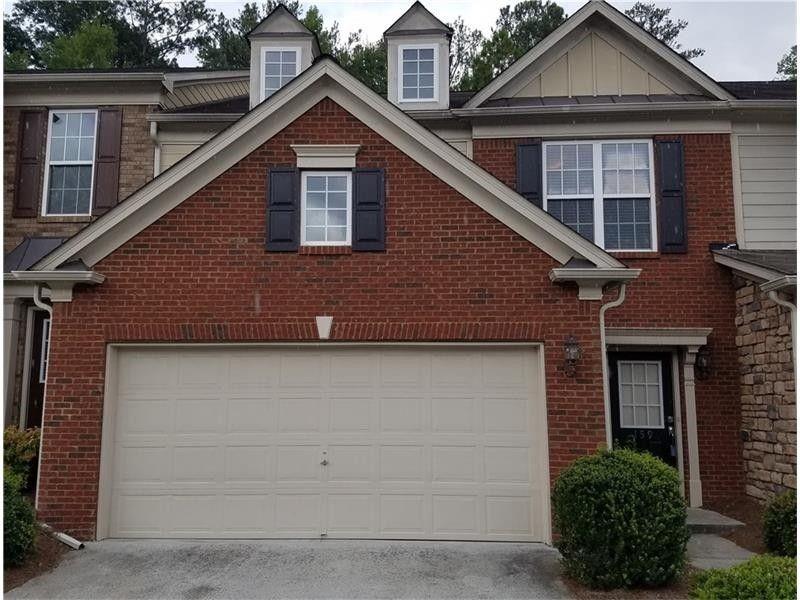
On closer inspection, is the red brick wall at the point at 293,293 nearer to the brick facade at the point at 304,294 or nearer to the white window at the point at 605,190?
the brick facade at the point at 304,294

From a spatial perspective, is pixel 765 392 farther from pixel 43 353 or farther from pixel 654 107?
pixel 43 353

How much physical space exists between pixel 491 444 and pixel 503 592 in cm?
205

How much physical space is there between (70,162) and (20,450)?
531 cm

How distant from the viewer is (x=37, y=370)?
463 inches

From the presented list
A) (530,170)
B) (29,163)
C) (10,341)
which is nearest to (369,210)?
(530,170)

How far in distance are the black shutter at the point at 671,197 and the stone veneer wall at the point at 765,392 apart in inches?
44.7

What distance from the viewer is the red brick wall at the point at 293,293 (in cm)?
823

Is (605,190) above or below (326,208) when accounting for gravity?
above

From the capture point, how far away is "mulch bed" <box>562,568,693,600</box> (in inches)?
254

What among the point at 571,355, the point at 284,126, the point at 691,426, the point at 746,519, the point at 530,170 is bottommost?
the point at 746,519

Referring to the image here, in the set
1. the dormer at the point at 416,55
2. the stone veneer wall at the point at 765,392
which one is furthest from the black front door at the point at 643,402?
the dormer at the point at 416,55

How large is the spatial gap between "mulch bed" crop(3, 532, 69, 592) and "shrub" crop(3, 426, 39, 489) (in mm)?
1737

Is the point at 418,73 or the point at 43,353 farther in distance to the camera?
the point at 418,73

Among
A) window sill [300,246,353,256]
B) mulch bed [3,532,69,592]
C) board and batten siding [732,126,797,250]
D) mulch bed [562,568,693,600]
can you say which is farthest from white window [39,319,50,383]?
board and batten siding [732,126,797,250]
